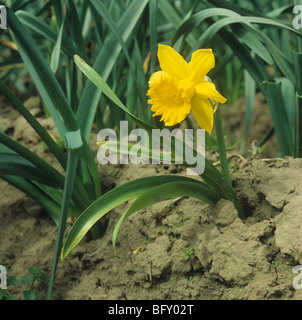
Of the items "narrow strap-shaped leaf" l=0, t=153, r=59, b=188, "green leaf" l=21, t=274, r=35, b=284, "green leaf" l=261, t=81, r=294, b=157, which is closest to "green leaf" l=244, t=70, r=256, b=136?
"green leaf" l=261, t=81, r=294, b=157

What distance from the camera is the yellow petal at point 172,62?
1110 mm

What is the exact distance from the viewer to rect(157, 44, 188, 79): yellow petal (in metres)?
1.11

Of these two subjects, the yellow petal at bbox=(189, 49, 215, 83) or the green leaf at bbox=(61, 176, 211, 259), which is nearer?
the yellow petal at bbox=(189, 49, 215, 83)

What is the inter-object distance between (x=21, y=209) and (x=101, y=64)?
633 millimetres

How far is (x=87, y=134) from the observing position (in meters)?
1.49

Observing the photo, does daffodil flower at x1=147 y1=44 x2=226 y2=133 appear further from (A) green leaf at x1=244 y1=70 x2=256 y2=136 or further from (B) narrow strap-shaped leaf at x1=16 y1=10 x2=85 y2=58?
(A) green leaf at x1=244 y1=70 x2=256 y2=136

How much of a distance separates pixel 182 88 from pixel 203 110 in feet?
0.28

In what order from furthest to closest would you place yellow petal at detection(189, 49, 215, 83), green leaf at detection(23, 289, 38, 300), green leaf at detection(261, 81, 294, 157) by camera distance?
green leaf at detection(261, 81, 294, 157) < green leaf at detection(23, 289, 38, 300) < yellow petal at detection(189, 49, 215, 83)

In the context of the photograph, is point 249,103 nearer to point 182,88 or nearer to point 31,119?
point 182,88

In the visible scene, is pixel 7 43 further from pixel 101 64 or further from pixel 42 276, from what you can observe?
pixel 42 276

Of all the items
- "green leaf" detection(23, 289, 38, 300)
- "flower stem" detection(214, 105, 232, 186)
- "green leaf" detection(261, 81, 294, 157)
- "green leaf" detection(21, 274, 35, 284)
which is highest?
"green leaf" detection(261, 81, 294, 157)

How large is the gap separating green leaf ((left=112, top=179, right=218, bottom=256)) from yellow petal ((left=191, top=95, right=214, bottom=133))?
0.20 m

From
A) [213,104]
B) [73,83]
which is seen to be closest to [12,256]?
[73,83]
